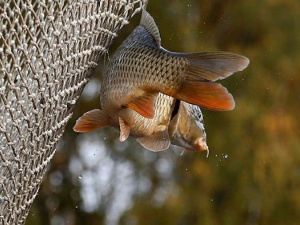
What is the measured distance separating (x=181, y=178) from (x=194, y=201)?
0.19m

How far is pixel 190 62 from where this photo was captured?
1.24 meters

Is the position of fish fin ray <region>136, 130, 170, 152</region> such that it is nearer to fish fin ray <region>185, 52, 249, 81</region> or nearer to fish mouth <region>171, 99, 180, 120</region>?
fish mouth <region>171, 99, 180, 120</region>

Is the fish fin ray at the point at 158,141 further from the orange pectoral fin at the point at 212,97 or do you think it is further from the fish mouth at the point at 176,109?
the orange pectoral fin at the point at 212,97

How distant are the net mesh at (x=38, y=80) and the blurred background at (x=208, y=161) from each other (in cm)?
299

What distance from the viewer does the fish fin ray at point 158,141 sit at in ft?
4.34

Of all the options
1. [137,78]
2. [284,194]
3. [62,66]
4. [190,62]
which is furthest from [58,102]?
[284,194]

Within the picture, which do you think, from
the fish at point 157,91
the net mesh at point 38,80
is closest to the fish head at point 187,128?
the fish at point 157,91

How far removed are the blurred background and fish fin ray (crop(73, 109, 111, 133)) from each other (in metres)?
3.12

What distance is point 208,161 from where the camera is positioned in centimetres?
469

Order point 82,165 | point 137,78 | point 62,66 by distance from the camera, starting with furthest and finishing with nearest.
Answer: point 82,165, point 62,66, point 137,78

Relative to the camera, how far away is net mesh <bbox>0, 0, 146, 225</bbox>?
136 centimetres

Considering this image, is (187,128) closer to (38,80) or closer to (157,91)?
(157,91)

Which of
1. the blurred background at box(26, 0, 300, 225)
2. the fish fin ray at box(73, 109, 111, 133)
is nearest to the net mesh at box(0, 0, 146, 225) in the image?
the fish fin ray at box(73, 109, 111, 133)

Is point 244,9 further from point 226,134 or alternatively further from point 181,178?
point 181,178
